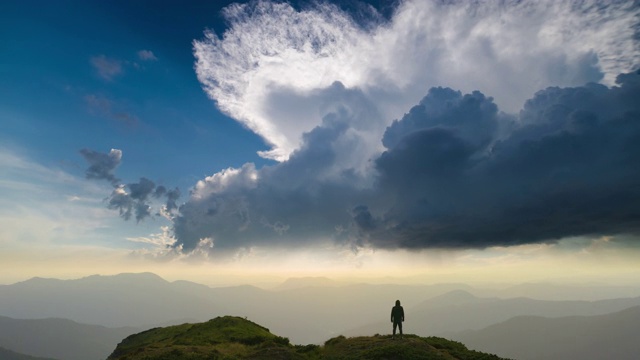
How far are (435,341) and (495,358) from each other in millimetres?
7044

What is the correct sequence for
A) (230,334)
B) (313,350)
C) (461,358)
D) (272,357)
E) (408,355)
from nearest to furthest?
(408,355) → (461,358) → (272,357) → (313,350) → (230,334)

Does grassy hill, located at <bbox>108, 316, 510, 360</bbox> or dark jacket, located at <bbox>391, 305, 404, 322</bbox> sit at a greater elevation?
dark jacket, located at <bbox>391, 305, 404, 322</bbox>

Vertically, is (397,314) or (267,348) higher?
(397,314)

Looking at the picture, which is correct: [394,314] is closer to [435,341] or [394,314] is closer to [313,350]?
[435,341]

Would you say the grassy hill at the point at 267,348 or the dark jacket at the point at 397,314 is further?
the dark jacket at the point at 397,314

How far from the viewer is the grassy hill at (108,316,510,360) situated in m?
28.7

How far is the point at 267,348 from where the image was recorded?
34.4 m

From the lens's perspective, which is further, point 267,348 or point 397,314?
point 397,314

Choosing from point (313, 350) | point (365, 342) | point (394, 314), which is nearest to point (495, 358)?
point (394, 314)

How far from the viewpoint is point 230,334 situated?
42.6 meters

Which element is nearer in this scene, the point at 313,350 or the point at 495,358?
the point at 495,358

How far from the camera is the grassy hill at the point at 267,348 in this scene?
94.1ft

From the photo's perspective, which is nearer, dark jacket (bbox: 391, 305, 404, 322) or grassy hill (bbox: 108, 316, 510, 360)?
grassy hill (bbox: 108, 316, 510, 360)

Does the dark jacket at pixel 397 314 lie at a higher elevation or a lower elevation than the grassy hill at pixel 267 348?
higher
